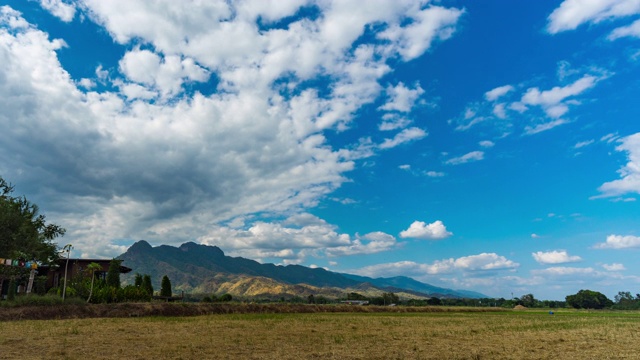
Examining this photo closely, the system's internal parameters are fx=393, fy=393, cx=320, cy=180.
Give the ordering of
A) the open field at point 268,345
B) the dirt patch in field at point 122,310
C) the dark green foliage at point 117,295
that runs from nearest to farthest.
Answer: the open field at point 268,345 < the dirt patch in field at point 122,310 < the dark green foliage at point 117,295

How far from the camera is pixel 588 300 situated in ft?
590

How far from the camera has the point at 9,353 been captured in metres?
17.4

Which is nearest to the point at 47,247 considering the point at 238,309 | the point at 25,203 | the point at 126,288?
the point at 25,203

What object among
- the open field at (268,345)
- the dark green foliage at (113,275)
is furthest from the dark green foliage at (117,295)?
the open field at (268,345)

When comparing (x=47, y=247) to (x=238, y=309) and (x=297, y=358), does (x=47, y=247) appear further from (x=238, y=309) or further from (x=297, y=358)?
(x=297, y=358)

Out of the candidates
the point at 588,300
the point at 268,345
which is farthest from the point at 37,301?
the point at 588,300

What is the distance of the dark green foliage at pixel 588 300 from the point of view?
178875mm

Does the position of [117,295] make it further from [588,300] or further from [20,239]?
[588,300]

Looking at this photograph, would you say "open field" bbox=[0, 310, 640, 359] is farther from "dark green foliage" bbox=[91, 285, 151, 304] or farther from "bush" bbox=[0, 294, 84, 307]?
"dark green foliage" bbox=[91, 285, 151, 304]

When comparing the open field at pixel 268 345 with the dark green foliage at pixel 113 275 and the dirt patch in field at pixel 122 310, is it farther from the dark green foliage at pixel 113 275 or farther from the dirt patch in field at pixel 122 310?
the dark green foliage at pixel 113 275

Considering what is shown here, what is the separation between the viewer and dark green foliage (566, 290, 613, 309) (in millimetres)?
178875

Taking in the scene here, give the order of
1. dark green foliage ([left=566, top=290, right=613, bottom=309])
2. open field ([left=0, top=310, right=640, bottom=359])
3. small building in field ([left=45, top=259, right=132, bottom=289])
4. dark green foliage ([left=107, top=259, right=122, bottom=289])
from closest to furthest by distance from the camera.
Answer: open field ([left=0, top=310, right=640, bottom=359]) < dark green foliage ([left=107, top=259, right=122, bottom=289]) < small building in field ([left=45, top=259, right=132, bottom=289]) < dark green foliage ([left=566, top=290, right=613, bottom=309])

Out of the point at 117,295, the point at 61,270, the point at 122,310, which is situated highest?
the point at 61,270

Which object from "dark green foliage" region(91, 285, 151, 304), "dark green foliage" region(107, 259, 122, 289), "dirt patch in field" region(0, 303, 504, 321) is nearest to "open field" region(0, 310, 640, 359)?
"dirt patch in field" region(0, 303, 504, 321)
